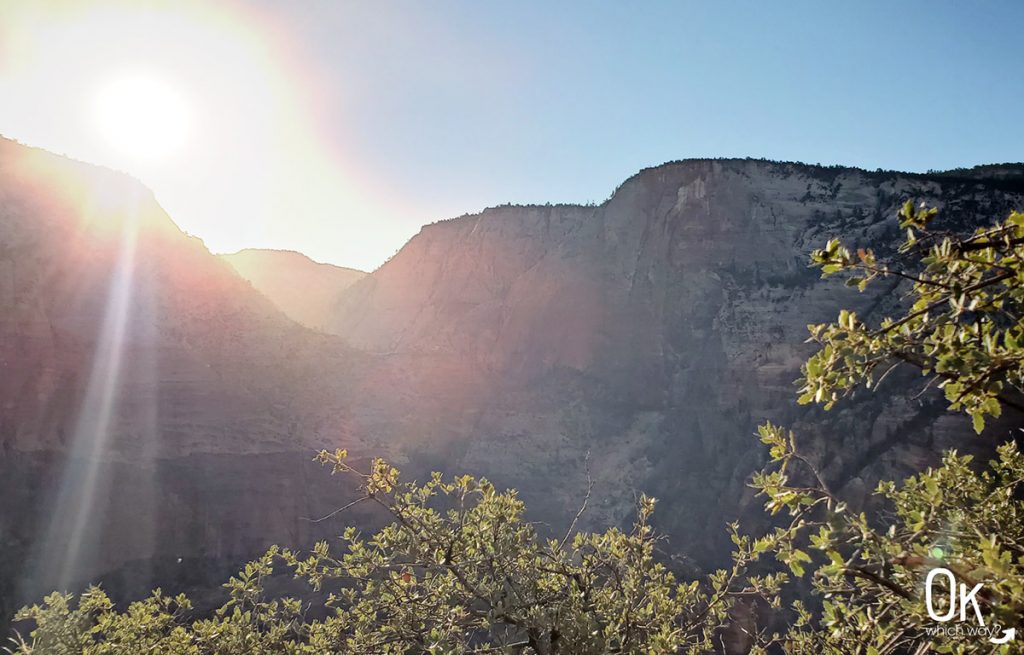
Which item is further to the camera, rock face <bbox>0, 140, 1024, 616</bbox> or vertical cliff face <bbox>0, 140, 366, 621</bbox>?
rock face <bbox>0, 140, 1024, 616</bbox>

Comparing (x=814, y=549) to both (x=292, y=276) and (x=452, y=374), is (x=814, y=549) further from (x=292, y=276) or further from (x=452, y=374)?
(x=292, y=276)

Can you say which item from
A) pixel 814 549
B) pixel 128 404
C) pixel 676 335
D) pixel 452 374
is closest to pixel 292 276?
pixel 452 374

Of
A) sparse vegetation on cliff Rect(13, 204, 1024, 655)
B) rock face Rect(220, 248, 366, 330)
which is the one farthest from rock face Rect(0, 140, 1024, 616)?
rock face Rect(220, 248, 366, 330)

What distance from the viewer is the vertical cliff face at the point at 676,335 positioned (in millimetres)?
20281

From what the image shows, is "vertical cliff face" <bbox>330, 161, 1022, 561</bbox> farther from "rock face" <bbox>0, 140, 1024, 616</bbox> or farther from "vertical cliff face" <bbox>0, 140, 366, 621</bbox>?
"vertical cliff face" <bbox>0, 140, 366, 621</bbox>

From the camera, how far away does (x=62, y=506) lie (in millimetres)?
14992

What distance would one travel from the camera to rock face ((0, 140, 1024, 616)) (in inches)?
626

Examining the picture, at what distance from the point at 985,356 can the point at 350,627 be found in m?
5.99

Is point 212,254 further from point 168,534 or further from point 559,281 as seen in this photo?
point 559,281

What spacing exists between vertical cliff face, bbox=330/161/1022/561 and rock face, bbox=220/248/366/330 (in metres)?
37.8

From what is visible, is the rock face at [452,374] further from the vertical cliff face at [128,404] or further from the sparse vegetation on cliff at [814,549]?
the sparse vegetation on cliff at [814,549]

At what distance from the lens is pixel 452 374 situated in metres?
28.4

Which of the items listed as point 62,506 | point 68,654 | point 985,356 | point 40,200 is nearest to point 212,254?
point 40,200

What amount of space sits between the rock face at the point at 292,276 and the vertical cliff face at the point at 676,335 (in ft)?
124
